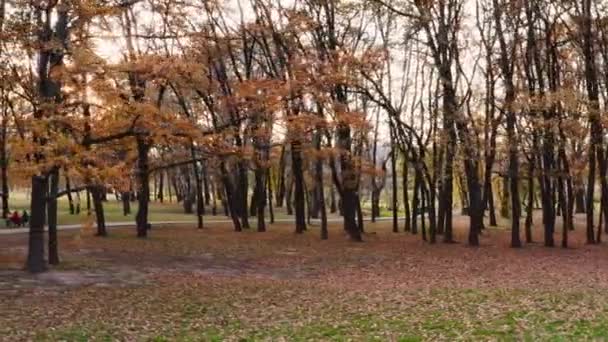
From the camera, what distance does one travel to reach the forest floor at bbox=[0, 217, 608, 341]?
34.4ft

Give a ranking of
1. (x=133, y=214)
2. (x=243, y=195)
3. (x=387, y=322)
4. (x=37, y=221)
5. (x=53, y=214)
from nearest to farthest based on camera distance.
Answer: (x=387, y=322) < (x=37, y=221) < (x=53, y=214) < (x=243, y=195) < (x=133, y=214)

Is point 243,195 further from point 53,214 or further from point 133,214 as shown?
point 53,214

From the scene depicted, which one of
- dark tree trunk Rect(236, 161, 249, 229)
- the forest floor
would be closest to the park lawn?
dark tree trunk Rect(236, 161, 249, 229)

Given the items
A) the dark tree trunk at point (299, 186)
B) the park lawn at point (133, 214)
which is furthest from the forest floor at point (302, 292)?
the park lawn at point (133, 214)

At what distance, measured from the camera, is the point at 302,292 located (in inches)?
611

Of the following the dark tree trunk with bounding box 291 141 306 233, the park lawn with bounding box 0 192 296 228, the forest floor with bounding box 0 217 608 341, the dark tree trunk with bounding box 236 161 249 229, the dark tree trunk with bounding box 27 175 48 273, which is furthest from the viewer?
the park lawn with bounding box 0 192 296 228

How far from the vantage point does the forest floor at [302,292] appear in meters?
10.5

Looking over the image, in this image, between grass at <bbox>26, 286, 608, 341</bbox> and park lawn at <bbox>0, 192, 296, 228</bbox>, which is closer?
grass at <bbox>26, 286, 608, 341</bbox>

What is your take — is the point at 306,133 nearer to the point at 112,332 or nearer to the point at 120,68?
the point at 120,68

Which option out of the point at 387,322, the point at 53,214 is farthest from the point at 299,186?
the point at 387,322

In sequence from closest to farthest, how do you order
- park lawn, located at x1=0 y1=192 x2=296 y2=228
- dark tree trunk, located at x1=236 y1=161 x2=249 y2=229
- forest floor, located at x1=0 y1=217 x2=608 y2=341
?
1. forest floor, located at x1=0 y1=217 x2=608 y2=341
2. dark tree trunk, located at x1=236 y1=161 x2=249 y2=229
3. park lawn, located at x1=0 y1=192 x2=296 y2=228

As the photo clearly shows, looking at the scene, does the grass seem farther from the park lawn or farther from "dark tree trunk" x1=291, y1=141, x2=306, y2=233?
the park lawn

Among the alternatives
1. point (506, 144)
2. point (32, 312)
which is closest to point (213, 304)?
point (32, 312)

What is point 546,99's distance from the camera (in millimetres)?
21984
